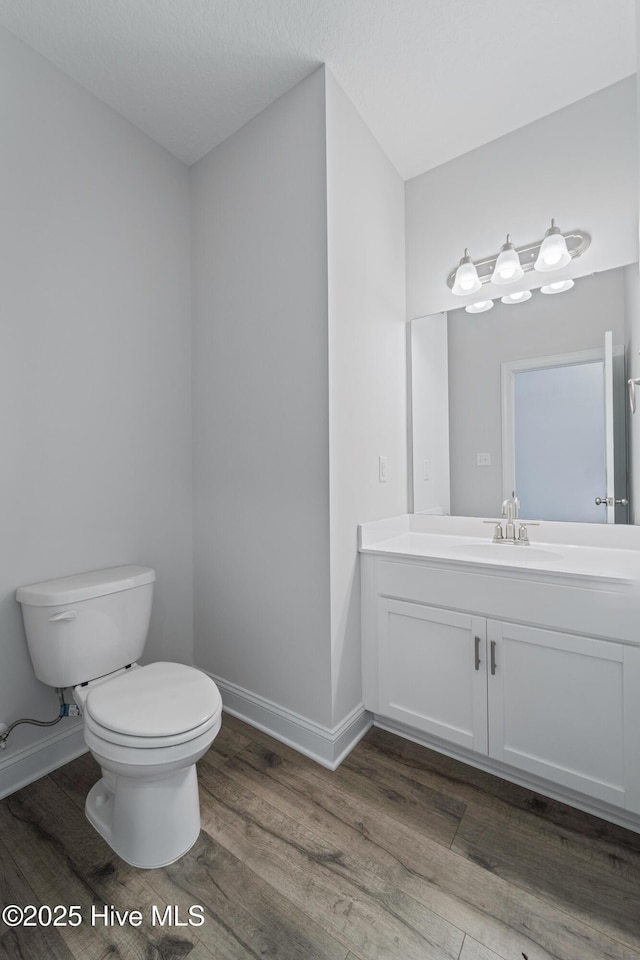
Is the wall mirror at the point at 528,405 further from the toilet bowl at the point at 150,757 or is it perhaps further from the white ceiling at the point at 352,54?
the toilet bowl at the point at 150,757

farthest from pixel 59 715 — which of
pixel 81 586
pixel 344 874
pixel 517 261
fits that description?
pixel 517 261

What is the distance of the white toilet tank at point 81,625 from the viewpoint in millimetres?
1456

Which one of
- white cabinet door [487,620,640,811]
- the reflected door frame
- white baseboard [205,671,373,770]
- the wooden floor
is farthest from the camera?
the reflected door frame

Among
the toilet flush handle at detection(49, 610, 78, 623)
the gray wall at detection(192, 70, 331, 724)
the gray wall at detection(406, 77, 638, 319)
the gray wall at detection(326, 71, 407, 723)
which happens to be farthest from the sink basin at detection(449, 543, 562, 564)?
the toilet flush handle at detection(49, 610, 78, 623)

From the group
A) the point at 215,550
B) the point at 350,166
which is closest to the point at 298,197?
the point at 350,166

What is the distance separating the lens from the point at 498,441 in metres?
1.96

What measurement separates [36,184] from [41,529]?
125cm

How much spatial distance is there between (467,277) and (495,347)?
0.33 m

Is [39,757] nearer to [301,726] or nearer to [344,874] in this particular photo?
[301,726]

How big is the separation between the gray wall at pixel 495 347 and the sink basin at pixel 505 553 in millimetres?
202

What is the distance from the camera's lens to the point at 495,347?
1969 mm

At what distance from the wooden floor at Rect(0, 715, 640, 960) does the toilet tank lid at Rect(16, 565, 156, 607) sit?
67 centimetres

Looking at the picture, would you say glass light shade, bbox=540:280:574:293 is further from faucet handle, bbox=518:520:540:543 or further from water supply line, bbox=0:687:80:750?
water supply line, bbox=0:687:80:750

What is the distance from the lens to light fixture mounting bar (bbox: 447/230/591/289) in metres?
1.74
